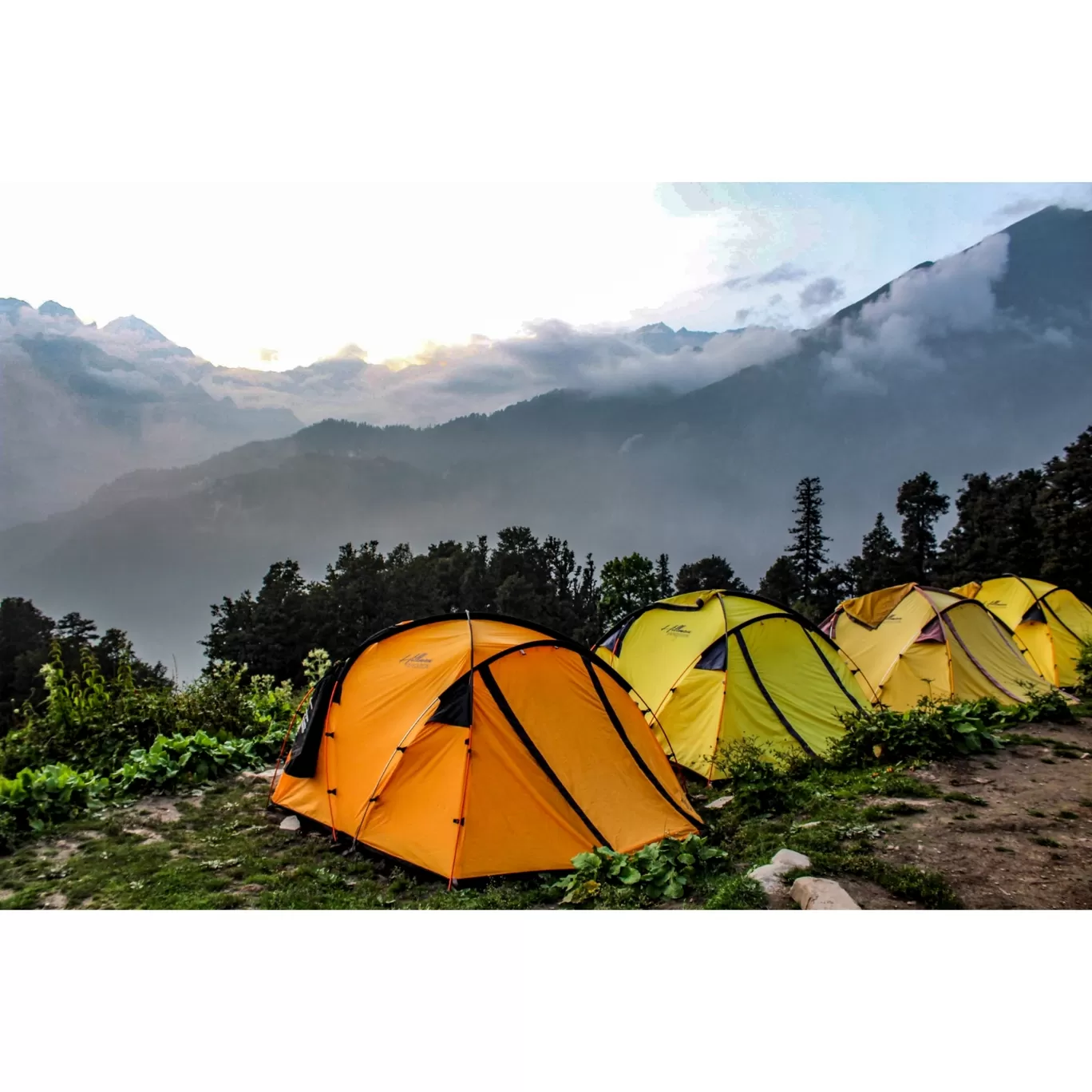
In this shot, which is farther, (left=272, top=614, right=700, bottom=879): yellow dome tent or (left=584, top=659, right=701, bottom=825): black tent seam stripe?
(left=584, top=659, right=701, bottom=825): black tent seam stripe

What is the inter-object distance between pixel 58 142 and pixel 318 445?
30178 mm

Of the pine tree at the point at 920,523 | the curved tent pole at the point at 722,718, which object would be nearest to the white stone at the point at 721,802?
the curved tent pole at the point at 722,718

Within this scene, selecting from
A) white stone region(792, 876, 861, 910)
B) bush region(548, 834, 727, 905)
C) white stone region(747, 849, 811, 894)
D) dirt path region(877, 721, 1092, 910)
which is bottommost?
bush region(548, 834, 727, 905)

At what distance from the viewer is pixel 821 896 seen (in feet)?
9.55

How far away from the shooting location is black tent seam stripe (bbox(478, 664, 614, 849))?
146 inches

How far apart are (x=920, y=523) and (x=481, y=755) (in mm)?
23030

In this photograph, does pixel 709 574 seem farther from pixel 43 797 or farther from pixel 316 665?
pixel 43 797

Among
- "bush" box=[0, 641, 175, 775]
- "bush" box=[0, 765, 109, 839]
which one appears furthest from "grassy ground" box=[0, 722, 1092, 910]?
"bush" box=[0, 641, 175, 775]

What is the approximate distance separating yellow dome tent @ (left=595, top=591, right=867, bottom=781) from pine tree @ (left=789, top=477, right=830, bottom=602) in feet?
62.4

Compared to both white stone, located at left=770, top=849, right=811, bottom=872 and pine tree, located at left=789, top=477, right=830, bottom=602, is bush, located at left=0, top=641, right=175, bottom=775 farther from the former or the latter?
pine tree, located at left=789, top=477, right=830, bottom=602

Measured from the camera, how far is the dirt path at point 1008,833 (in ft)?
10.3

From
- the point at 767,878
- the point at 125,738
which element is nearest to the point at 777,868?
the point at 767,878

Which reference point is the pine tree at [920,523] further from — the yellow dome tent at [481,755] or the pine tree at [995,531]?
the yellow dome tent at [481,755]
